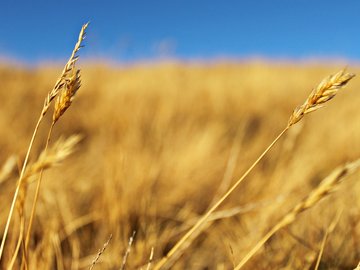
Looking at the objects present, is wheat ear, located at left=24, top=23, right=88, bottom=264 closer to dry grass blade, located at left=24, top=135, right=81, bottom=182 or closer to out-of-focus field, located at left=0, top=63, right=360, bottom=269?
dry grass blade, located at left=24, top=135, right=81, bottom=182

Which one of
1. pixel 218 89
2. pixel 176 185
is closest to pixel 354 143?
pixel 176 185

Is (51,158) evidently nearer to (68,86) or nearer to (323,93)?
(68,86)

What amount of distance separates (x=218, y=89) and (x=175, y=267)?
8.68 feet

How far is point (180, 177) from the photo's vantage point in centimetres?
157

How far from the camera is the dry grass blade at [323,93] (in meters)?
0.41

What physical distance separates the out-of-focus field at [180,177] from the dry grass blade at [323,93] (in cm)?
24

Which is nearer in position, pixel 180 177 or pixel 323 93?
pixel 323 93

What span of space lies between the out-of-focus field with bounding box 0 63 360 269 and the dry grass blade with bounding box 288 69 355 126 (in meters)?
0.24

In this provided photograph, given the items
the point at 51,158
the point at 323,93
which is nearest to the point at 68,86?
the point at 51,158

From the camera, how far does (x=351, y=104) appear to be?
351cm

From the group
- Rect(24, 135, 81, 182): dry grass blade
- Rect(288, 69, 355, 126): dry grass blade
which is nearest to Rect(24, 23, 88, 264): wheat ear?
Rect(24, 135, 81, 182): dry grass blade

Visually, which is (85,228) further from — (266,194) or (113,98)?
(113,98)

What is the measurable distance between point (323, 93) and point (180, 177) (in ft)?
3.90

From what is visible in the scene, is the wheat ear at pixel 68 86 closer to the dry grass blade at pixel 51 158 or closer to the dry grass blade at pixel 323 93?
the dry grass blade at pixel 51 158
